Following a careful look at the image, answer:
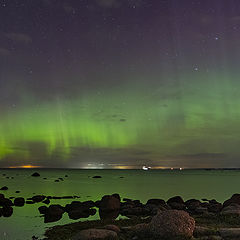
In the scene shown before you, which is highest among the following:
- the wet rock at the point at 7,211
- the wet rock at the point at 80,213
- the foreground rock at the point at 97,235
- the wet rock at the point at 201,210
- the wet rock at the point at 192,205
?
the wet rock at the point at 7,211

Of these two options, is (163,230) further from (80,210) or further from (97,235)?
(80,210)

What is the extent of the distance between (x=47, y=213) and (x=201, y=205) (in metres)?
16.4

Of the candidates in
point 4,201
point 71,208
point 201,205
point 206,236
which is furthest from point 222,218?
point 4,201

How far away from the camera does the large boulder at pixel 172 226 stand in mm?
17375

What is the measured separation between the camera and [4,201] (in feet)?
139

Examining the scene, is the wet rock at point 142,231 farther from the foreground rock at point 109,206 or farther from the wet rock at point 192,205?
the wet rock at point 192,205

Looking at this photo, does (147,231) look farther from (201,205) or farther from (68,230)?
(201,205)

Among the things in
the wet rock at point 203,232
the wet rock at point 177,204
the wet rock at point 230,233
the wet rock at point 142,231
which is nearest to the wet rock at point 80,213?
Answer: the wet rock at point 177,204

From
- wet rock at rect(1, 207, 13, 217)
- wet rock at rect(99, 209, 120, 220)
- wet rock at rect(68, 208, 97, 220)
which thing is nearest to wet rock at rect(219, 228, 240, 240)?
wet rock at rect(99, 209, 120, 220)

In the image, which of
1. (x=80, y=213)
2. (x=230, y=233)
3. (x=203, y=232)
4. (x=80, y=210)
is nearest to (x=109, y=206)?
(x=80, y=210)

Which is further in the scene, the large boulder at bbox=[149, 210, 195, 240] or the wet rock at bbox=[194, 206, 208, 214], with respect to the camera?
the wet rock at bbox=[194, 206, 208, 214]

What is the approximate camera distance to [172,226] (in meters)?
17.5

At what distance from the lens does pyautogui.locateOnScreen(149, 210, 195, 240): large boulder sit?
57.0 feet

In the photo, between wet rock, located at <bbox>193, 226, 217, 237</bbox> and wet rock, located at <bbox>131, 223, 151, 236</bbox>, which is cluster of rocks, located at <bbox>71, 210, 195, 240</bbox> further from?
wet rock, located at <bbox>193, 226, 217, 237</bbox>
